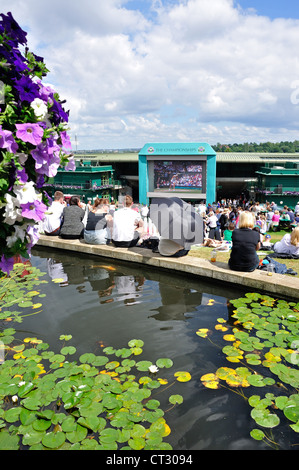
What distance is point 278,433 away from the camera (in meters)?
2.46

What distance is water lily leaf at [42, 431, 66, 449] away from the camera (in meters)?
2.31

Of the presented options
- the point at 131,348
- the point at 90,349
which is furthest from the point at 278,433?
the point at 90,349

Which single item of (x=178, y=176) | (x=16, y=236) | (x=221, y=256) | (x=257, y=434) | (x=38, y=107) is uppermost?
(x=178, y=176)

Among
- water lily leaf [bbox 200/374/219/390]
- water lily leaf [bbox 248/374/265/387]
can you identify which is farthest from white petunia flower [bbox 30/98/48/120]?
water lily leaf [bbox 248/374/265/387]

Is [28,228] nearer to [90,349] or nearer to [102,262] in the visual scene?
[90,349]

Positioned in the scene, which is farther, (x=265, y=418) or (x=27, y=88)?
(x=265, y=418)

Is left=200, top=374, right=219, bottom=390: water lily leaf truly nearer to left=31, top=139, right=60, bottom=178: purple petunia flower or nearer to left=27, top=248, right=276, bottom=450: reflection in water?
left=27, top=248, right=276, bottom=450: reflection in water

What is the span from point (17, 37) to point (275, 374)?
11.1 ft

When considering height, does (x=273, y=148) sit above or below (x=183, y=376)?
above

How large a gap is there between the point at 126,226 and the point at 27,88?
4963mm

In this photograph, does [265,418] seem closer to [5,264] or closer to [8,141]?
[5,264]

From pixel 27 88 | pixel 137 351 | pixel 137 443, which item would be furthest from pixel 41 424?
Answer: pixel 27 88

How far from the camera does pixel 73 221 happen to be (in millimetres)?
7555

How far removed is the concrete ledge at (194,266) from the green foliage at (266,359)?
0.85 ft
